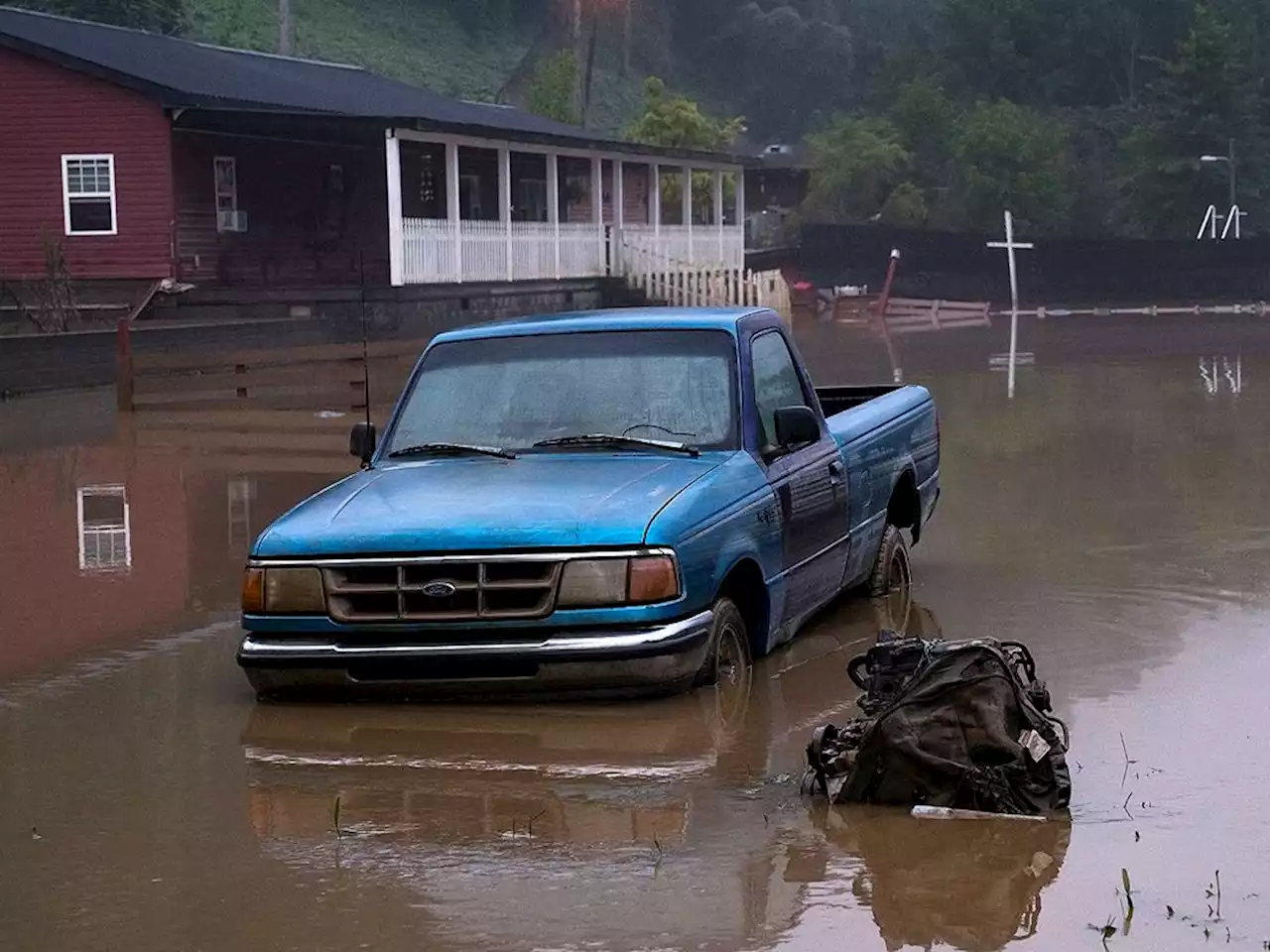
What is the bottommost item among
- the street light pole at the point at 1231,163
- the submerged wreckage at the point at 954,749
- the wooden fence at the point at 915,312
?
the wooden fence at the point at 915,312

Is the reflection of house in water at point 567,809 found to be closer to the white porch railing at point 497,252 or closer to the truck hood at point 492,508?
the truck hood at point 492,508

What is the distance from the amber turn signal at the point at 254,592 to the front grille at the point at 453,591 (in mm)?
301

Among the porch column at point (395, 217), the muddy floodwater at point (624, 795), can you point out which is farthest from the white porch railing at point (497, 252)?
the muddy floodwater at point (624, 795)

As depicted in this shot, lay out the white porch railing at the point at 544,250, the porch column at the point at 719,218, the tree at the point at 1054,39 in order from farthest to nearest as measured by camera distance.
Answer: the tree at the point at 1054,39
the porch column at the point at 719,218
the white porch railing at the point at 544,250

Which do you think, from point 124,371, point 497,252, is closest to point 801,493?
point 124,371

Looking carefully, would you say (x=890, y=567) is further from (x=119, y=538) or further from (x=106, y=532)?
(x=106, y=532)

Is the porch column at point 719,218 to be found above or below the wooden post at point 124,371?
above

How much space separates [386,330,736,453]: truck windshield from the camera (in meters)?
9.11

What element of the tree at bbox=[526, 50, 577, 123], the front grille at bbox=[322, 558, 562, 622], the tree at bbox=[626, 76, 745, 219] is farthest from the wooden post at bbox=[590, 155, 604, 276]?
the front grille at bbox=[322, 558, 562, 622]

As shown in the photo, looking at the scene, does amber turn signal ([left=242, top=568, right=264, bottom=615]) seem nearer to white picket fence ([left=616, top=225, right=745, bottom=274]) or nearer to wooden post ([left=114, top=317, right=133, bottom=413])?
wooden post ([left=114, top=317, right=133, bottom=413])

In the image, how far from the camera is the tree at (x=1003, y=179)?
76.4 metres

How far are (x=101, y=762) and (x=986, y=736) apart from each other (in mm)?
3274

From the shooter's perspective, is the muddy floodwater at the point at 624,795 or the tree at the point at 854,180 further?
the tree at the point at 854,180

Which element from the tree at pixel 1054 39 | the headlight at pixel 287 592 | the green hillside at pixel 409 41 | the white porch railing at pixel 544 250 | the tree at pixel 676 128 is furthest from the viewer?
the tree at pixel 1054 39
